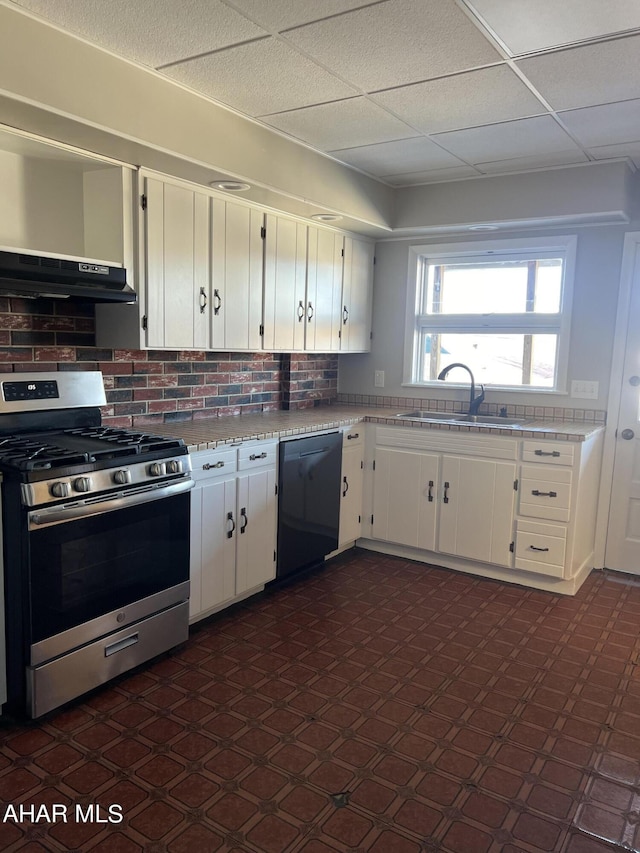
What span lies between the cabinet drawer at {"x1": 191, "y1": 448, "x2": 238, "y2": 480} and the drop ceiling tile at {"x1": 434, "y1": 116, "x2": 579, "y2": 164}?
1918mm

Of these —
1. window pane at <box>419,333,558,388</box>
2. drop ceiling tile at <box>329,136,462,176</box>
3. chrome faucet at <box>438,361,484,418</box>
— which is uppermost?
drop ceiling tile at <box>329,136,462,176</box>

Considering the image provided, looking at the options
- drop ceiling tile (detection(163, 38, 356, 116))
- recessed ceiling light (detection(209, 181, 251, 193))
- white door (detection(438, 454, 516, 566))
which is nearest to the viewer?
drop ceiling tile (detection(163, 38, 356, 116))

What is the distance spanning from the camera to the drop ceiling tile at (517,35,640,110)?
2254mm

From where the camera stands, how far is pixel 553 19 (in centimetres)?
205

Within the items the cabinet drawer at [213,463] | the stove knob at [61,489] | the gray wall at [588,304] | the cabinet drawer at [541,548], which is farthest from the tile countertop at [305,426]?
the stove knob at [61,489]

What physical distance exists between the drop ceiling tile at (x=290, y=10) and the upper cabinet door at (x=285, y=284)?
1.47 metres

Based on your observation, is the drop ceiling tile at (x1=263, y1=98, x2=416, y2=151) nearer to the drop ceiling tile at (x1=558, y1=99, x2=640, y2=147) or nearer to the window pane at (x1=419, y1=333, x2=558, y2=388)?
the drop ceiling tile at (x1=558, y1=99, x2=640, y2=147)

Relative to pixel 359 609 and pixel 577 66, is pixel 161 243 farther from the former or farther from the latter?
pixel 359 609

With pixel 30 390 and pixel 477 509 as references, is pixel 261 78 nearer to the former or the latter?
pixel 30 390

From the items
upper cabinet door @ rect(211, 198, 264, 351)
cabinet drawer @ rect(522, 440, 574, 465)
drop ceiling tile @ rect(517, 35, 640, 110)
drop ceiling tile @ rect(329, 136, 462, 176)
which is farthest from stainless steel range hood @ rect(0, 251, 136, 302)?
cabinet drawer @ rect(522, 440, 574, 465)

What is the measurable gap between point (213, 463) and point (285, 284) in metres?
1.35

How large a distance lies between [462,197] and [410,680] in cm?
291

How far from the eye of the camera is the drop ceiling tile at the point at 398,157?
3398 mm

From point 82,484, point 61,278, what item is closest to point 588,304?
point 61,278
